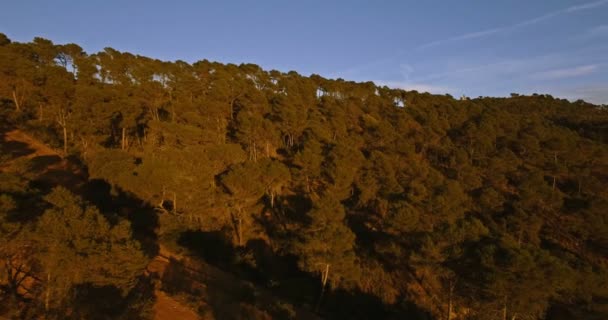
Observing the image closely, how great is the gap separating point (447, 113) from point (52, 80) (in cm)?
4179

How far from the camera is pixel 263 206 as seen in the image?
23.2 m

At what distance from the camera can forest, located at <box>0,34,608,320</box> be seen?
29.6ft

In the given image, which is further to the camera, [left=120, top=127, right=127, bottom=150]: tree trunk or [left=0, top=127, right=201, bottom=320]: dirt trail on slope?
→ [left=120, top=127, right=127, bottom=150]: tree trunk

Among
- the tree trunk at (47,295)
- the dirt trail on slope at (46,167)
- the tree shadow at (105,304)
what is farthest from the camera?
the dirt trail on slope at (46,167)

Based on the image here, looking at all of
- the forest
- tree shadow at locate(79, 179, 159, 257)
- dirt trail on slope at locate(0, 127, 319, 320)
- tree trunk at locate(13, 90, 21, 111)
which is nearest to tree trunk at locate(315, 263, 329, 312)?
the forest

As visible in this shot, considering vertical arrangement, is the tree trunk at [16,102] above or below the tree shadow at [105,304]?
above

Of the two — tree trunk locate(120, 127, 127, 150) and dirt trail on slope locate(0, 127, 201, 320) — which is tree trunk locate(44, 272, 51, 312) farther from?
tree trunk locate(120, 127, 127, 150)

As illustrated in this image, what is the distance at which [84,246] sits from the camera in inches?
327

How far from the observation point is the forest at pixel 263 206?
9008 millimetres

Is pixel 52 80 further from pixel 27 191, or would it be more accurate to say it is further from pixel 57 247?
pixel 57 247

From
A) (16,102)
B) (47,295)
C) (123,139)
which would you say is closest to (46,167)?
(123,139)

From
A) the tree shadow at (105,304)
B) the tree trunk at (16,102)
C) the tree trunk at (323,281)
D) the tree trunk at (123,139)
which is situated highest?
the tree trunk at (16,102)

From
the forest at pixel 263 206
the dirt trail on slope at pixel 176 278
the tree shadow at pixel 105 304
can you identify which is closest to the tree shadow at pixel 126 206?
the forest at pixel 263 206

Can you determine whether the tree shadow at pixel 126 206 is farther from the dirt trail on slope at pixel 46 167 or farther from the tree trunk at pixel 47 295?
the tree trunk at pixel 47 295
